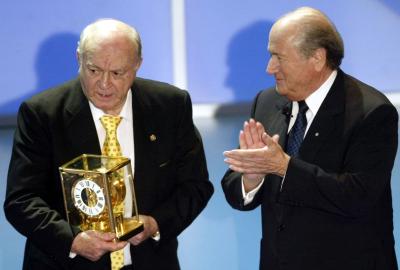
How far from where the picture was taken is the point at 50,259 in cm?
252

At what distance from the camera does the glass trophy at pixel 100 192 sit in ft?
7.59

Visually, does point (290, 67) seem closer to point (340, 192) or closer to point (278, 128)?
point (278, 128)

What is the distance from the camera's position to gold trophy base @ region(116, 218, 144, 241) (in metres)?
2.35

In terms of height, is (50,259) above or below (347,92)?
below

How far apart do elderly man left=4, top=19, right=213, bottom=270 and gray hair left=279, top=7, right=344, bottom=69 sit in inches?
16.8

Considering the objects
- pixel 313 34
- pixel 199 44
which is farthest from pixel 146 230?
pixel 199 44

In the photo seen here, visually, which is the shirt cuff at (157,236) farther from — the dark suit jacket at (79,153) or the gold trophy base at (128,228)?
the gold trophy base at (128,228)

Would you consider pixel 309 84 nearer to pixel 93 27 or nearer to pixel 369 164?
pixel 369 164

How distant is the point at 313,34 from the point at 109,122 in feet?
2.21

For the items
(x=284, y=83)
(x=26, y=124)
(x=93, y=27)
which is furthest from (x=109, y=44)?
(x=284, y=83)

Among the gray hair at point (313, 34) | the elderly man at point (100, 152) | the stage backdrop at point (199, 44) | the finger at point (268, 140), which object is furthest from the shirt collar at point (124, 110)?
the stage backdrop at point (199, 44)

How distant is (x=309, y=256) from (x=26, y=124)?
3.03 ft

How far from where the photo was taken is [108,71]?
2.50 m

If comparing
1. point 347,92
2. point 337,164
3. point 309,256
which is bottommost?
point 309,256
